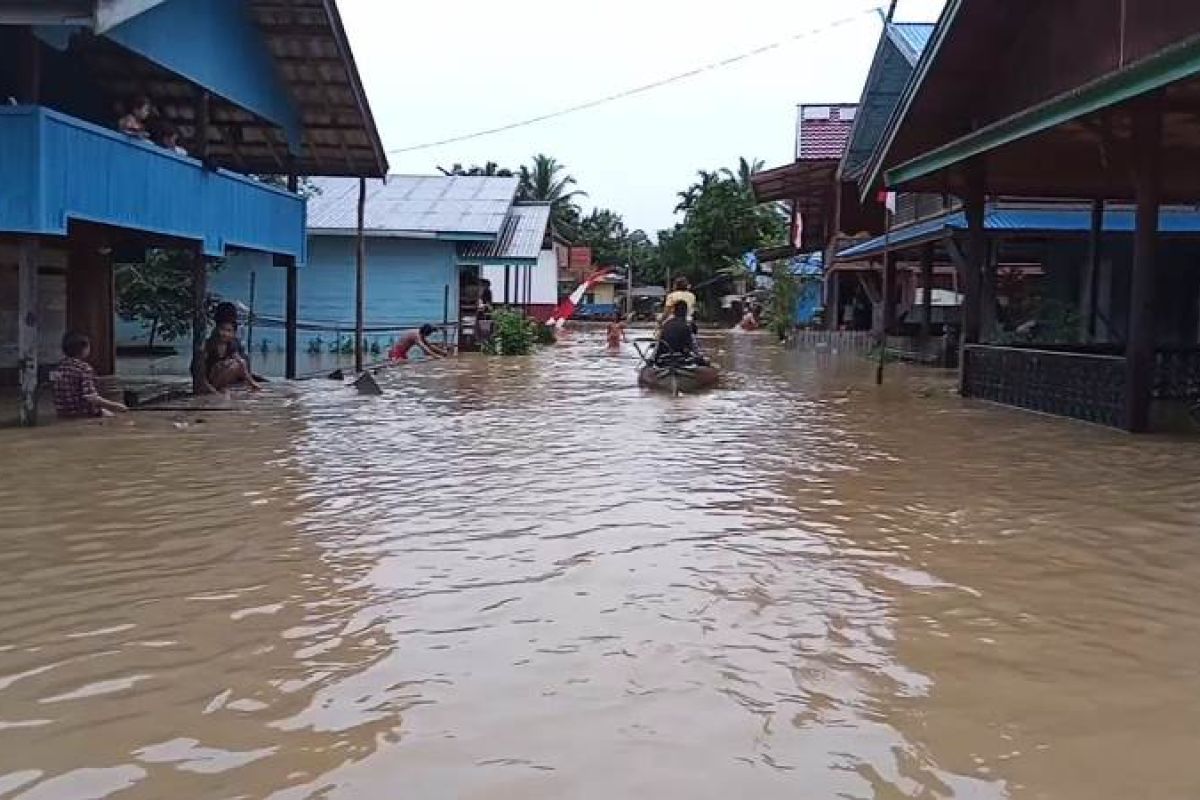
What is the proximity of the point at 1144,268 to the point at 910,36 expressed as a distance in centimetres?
1464

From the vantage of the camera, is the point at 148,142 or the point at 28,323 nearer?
the point at 28,323

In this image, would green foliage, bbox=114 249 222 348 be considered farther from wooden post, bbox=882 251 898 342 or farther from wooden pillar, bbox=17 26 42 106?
wooden post, bbox=882 251 898 342

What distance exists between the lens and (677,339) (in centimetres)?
1655

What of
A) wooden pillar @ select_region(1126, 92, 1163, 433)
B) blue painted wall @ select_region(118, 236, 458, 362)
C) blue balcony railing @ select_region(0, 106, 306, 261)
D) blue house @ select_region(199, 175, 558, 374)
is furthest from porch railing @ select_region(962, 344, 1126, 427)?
blue painted wall @ select_region(118, 236, 458, 362)

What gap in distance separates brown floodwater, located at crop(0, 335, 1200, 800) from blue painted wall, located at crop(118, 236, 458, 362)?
19380mm

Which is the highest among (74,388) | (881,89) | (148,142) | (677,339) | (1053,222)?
(881,89)

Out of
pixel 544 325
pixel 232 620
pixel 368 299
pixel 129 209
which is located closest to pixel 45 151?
pixel 129 209

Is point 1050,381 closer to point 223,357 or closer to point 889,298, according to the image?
point 223,357

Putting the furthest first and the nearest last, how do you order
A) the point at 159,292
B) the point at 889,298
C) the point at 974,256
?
the point at 889,298 < the point at 159,292 < the point at 974,256

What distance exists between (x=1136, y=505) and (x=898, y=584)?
9.33 ft

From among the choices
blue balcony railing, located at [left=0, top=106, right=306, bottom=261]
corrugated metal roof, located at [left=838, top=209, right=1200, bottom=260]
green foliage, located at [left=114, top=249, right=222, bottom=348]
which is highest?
corrugated metal roof, located at [left=838, top=209, right=1200, bottom=260]

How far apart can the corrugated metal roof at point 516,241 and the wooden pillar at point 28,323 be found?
18931 millimetres

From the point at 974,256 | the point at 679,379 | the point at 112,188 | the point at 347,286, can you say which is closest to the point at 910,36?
the point at 974,256

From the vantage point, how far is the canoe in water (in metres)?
16.4
